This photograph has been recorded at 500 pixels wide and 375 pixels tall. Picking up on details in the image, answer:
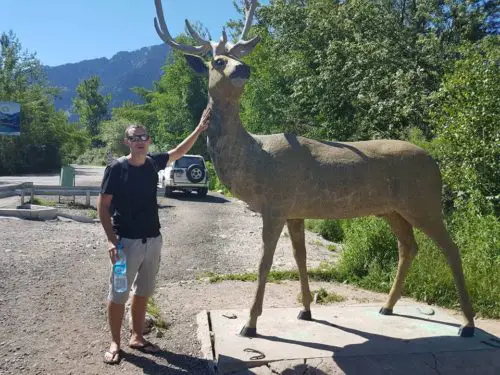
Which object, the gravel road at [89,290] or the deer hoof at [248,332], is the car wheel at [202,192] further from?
the deer hoof at [248,332]

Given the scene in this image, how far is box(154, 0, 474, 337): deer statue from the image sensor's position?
4.00 metres

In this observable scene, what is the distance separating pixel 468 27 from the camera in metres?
13.5

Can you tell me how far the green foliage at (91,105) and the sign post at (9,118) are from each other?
42.3 metres

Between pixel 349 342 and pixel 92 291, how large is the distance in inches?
135

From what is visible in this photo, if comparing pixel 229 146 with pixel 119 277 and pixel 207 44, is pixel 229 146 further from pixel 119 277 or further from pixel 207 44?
pixel 119 277

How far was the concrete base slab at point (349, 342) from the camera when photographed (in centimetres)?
376

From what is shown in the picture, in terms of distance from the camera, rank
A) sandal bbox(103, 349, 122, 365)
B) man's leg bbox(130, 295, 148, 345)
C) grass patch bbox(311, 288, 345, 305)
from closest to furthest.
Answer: sandal bbox(103, 349, 122, 365) → man's leg bbox(130, 295, 148, 345) → grass patch bbox(311, 288, 345, 305)

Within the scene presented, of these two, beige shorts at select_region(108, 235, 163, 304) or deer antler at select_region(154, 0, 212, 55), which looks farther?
deer antler at select_region(154, 0, 212, 55)

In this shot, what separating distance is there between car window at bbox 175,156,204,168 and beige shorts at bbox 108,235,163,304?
13.8 meters

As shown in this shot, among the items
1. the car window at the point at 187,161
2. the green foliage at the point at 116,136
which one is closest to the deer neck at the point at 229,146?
the car window at the point at 187,161

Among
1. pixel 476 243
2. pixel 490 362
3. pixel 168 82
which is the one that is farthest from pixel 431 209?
pixel 168 82

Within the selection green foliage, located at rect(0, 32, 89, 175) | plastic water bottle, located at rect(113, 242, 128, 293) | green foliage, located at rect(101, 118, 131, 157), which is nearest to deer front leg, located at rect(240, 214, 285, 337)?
plastic water bottle, located at rect(113, 242, 128, 293)

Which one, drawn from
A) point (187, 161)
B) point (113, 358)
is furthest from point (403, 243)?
point (187, 161)

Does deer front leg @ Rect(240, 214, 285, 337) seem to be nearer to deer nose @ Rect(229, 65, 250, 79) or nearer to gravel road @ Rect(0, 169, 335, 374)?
gravel road @ Rect(0, 169, 335, 374)
